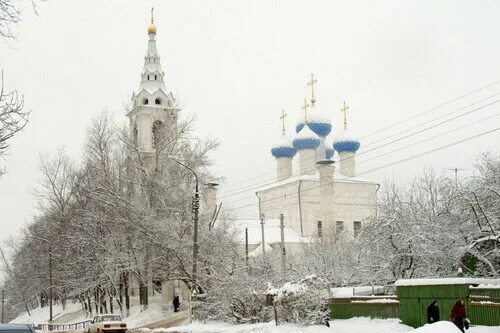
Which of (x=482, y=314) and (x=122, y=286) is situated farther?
(x=122, y=286)

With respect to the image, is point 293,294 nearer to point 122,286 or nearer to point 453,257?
point 453,257

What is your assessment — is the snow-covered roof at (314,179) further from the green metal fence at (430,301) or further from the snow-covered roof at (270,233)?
the green metal fence at (430,301)

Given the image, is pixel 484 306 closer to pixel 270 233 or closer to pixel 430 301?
pixel 430 301

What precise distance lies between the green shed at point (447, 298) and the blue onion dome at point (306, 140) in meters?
45.5

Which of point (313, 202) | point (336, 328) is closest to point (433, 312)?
point (336, 328)

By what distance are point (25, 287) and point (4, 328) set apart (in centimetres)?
5378

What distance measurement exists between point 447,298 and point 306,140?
47345 mm

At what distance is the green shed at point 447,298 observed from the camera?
20.2 metres

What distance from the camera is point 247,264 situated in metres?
32.0

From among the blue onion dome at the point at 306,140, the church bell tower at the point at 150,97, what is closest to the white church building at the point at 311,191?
the blue onion dome at the point at 306,140

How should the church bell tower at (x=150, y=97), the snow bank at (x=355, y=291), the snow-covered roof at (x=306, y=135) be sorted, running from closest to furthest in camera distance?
the snow bank at (x=355, y=291)
the church bell tower at (x=150, y=97)
the snow-covered roof at (x=306, y=135)

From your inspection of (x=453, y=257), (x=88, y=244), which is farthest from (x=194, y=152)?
(x=453, y=257)

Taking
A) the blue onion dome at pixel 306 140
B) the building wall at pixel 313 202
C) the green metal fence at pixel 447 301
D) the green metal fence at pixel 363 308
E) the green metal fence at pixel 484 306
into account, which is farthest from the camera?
the blue onion dome at pixel 306 140

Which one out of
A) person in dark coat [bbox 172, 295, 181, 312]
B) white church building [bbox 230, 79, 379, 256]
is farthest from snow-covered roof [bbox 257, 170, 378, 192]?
person in dark coat [bbox 172, 295, 181, 312]
